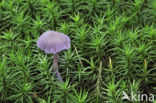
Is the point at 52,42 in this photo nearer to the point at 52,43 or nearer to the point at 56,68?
the point at 52,43

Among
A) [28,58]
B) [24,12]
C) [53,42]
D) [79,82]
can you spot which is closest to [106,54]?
[79,82]

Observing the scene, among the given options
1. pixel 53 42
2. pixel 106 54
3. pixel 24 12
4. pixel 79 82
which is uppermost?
pixel 24 12

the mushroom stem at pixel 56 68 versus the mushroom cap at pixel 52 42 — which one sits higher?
the mushroom cap at pixel 52 42

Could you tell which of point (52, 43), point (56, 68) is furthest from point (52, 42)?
point (56, 68)

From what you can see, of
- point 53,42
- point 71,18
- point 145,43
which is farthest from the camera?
point 71,18

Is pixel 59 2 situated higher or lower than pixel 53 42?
higher

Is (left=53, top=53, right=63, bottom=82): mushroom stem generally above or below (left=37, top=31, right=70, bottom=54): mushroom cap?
below

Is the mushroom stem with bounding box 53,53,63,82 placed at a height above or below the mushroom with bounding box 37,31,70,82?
below

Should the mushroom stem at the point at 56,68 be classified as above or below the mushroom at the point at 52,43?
below

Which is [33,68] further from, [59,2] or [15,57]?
[59,2]

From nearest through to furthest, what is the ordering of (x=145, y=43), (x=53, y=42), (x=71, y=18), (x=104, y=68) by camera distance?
(x=53, y=42)
(x=104, y=68)
(x=145, y=43)
(x=71, y=18)

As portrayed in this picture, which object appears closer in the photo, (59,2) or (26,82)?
(26,82)
